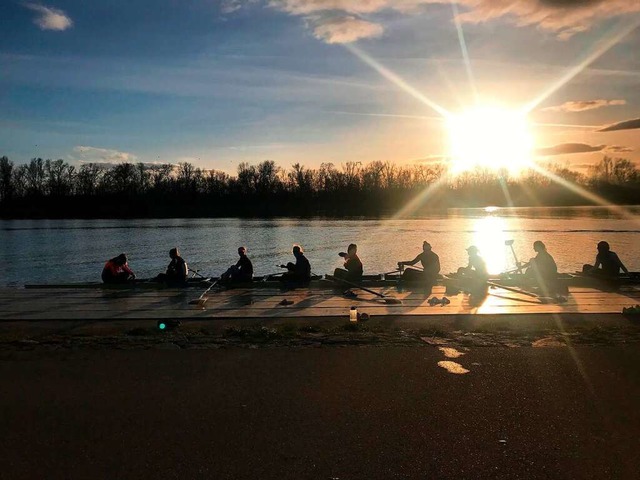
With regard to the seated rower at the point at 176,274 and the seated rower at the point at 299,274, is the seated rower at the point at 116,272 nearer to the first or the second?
the seated rower at the point at 176,274

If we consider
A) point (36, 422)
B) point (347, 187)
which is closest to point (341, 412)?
point (36, 422)

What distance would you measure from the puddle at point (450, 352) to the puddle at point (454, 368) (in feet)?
1.20

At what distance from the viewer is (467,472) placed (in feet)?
12.9

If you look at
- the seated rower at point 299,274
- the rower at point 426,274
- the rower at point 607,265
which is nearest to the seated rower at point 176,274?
the seated rower at point 299,274

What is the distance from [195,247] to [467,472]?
39.0m

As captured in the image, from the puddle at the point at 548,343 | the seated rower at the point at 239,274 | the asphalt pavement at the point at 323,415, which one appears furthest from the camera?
the seated rower at the point at 239,274

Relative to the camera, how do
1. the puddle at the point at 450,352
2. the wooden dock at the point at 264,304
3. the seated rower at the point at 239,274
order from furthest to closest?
the seated rower at the point at 239,274 < the wooden dock at the point at 264,304 < the puddle at the point at 450,352

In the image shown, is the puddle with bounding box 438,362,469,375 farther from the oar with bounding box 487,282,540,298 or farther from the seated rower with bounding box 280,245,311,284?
the seated rower with bounding box 280,245,311,284

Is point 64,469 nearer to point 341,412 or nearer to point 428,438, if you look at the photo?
point 341,412

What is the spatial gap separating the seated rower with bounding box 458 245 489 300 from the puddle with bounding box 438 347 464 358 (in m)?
4.50

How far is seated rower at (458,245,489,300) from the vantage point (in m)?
12.2

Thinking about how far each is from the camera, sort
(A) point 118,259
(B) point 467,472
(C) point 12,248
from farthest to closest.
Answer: (C) point 12,248
(A) point 118,259
(B) point 467,472

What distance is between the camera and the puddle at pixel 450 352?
696 cm

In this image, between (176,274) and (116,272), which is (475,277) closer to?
(176,274)
